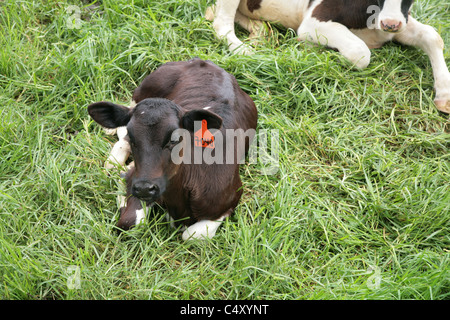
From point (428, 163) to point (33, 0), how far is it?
461cm

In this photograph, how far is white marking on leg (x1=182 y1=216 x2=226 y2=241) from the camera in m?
4.16

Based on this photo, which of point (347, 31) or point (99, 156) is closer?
point (99, 156)

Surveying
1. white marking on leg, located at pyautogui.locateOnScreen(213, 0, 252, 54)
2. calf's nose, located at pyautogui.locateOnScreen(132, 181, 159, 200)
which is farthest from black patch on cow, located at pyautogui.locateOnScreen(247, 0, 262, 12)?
calf's nose, located at pyautogui.locateOnScreen(132, 181, 159, 200)

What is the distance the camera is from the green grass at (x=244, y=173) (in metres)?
3.86

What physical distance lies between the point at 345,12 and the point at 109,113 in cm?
318

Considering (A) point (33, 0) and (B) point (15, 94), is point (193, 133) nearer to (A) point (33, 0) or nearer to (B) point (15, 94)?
(B) point (15, 94)

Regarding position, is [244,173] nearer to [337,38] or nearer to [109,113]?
[109,113]

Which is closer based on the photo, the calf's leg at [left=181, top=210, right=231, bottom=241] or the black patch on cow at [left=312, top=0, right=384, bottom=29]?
the calf's leg at [left=181, top=210, right=231, bottom=241]

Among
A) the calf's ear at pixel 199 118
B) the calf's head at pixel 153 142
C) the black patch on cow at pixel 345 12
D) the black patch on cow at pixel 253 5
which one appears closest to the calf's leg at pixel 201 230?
the calf's head at pixel 153 142

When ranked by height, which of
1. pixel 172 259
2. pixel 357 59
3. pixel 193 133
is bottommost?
pixel 172 259

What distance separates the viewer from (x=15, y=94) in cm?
551

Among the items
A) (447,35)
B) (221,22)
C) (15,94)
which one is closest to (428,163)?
(447,35)

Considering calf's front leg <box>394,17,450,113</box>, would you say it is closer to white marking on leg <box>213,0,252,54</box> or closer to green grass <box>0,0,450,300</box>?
green grass <box>0,0,450,300</box>

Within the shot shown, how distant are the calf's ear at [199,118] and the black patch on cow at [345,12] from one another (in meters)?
2.69
